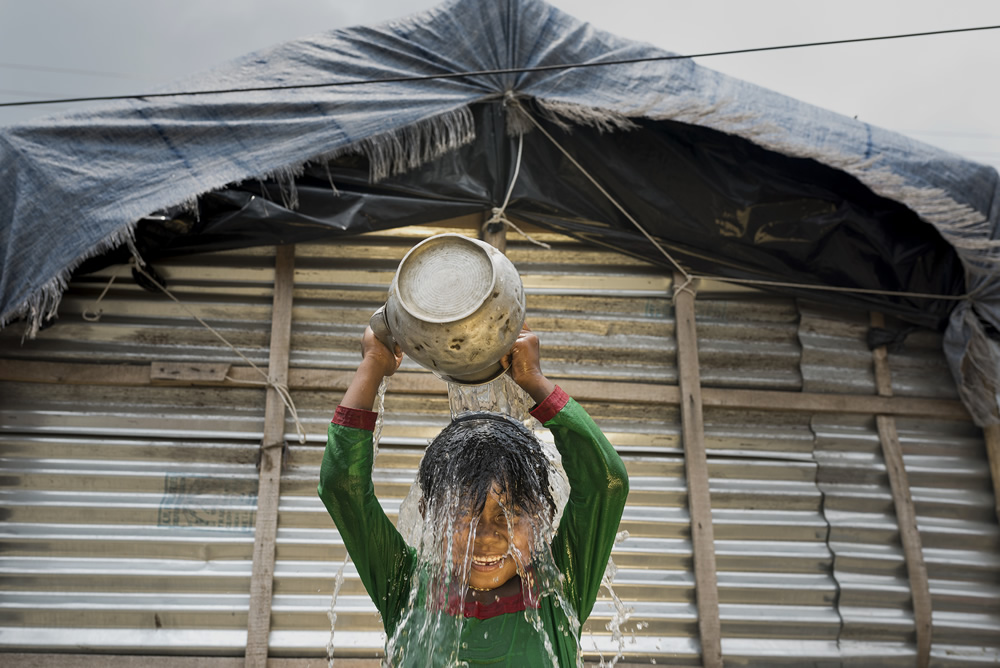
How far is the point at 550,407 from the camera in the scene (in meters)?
1.98

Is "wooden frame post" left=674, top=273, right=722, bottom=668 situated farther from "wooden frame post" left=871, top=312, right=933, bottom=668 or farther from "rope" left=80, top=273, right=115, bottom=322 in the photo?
"rope" left=80, top=273, right=115, bottom=322

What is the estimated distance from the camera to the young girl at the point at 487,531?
1.99 metres

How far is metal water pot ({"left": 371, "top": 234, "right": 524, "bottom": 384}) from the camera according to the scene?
70.0 inches

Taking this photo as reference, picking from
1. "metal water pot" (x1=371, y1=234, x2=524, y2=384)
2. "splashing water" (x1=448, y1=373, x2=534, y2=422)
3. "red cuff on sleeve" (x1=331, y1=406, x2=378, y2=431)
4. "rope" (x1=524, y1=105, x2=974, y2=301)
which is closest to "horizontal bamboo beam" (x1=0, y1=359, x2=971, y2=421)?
"rope" (x1=524, y1=105, x2=974, y2=301)

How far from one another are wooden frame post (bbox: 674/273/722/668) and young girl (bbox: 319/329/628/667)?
6.49 ft

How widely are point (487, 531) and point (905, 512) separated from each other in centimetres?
299

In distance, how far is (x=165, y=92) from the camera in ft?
12.2

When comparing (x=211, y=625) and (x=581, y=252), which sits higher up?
(x=581, y=252)

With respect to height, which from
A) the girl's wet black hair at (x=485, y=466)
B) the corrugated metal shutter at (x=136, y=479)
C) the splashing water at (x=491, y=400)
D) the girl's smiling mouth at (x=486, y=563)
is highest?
the corrugated metal shutter at (x=136, y=479)

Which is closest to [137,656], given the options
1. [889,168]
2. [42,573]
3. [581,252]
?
[42,573]

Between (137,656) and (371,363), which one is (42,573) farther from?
(371,363)

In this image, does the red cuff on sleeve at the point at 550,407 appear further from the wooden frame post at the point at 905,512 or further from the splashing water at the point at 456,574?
the wooden frame post at the point at 905,512

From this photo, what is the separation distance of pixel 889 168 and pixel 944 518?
5.80ft

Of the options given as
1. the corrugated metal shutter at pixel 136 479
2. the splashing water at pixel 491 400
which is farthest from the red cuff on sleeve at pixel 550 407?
the corrugated metal shutter at pixel 136 479
